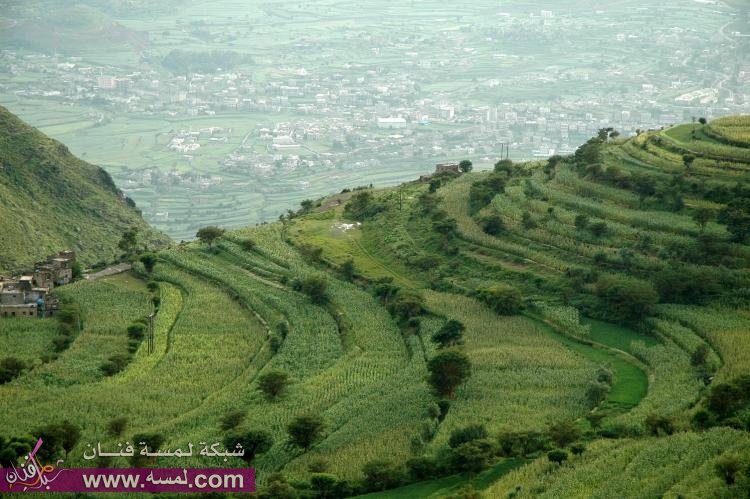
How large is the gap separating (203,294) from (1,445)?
65.0 ft

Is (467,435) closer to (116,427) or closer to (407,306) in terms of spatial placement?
(116,427)

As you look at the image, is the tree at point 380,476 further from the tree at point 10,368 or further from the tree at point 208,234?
the tree at point 208,234

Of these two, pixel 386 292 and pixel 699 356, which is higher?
pixel 699 356

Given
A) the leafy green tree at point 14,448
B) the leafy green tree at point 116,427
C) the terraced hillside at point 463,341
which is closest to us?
the leafy green tree at point 14,448

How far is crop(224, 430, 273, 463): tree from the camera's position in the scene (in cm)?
3444

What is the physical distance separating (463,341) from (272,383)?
29.1 ft

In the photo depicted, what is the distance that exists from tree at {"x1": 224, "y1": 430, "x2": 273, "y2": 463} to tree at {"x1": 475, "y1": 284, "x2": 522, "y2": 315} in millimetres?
15792

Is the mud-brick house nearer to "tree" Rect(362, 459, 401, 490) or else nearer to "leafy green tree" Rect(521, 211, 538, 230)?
"tree" Rect(362, 459, 401, 490)

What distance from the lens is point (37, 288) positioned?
5256cm

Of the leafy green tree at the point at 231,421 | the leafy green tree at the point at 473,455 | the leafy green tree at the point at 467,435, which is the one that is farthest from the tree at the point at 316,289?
the leafy green tree at the point at 473,455

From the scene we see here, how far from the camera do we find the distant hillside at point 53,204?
68.9 meters

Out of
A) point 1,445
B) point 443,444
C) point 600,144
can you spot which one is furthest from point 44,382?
point 600,144

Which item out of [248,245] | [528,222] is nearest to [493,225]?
[528,222]

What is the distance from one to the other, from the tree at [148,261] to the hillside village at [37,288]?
3526mm
